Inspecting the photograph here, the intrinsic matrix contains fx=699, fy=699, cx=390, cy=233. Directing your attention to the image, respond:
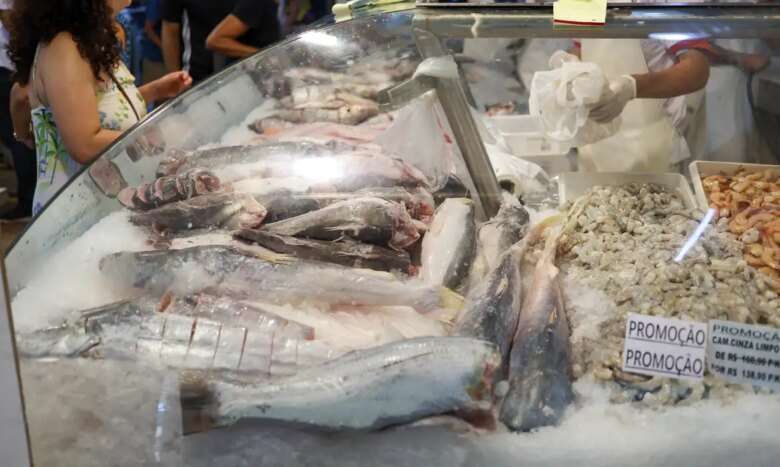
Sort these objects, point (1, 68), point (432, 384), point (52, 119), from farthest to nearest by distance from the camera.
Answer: point (1, 68)
point (52, 119)
point (432, 384)

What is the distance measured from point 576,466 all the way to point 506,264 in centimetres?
49

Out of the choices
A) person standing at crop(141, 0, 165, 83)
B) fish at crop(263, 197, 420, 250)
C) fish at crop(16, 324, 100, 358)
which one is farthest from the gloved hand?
person standing at crop(141, 0, 165, 83)

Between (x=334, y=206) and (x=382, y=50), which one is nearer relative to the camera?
(x=334, y=206)

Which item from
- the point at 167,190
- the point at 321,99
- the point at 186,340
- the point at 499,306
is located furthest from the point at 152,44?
the point at 499,306

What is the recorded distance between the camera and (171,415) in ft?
4.35

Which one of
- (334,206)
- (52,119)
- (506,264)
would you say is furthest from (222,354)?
(52,119)

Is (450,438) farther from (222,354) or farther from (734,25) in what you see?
(734,25)

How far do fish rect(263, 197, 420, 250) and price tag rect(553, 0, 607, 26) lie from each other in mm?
675

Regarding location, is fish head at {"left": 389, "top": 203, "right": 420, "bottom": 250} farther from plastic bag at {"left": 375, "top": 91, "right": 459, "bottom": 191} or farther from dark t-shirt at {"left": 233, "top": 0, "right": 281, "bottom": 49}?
dark t-shirt at {"left": 233, "top": 0, "right": 281, "bottom": 49}

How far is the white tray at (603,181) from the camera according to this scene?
6.34 feet

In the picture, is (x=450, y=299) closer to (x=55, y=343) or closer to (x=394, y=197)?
(x=394, y=197)

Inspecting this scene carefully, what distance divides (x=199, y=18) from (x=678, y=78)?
402cm

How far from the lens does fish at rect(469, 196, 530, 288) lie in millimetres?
1674

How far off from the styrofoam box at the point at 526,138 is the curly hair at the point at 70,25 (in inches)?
60.2
